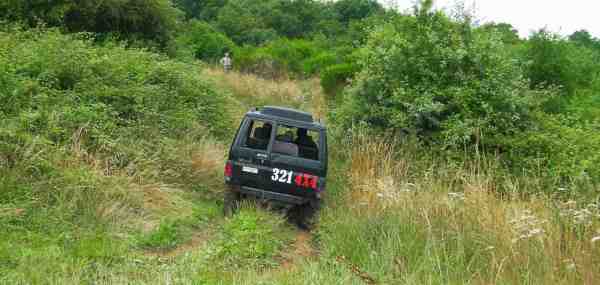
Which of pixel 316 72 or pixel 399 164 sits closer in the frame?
pixel 399 164

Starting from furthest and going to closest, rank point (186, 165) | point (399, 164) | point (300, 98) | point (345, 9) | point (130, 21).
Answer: point (345, 9) < point (300, 98) < point (130, 21) < point (186, 165) < point (399, 164)

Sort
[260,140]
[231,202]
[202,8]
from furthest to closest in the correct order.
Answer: [202,8]
[260,140]
[231,202]

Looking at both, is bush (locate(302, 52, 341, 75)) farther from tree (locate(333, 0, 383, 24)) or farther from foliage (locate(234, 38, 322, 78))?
tree (locate(333, 0, 383, 24))

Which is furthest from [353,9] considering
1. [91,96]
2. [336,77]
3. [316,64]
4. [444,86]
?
[91,96]

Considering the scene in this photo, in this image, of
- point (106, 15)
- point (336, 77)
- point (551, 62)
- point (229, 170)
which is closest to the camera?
point (229, 170)

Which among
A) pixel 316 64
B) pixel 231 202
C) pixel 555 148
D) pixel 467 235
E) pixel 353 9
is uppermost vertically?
pixel 353 9

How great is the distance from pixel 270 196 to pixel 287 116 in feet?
4.10

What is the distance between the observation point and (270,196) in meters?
7.12

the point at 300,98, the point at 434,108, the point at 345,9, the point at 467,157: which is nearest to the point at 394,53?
the point at 434,108

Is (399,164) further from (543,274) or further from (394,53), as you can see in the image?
(543,274)

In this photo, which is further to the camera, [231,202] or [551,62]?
[551,62]

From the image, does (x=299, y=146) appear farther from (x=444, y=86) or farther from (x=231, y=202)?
(x=444, y=86)

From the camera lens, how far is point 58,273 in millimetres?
4477

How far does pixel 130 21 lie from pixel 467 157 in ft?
32.5
